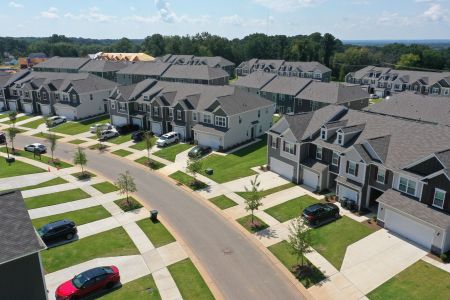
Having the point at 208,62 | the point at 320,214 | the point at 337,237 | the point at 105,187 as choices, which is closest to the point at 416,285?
the point at 337,237

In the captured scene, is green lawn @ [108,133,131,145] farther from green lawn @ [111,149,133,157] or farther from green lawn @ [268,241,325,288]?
green lawn @ [268,241,325,288]

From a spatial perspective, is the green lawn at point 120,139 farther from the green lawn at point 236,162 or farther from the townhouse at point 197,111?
the green lawn at point 236,162

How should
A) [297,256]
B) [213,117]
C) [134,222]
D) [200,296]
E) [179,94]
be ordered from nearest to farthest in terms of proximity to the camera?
[200,296]
[297,256]
[134,222]
[213,117]
[179,94]

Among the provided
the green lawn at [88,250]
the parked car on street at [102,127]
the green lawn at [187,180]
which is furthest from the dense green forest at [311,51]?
the green lawn at [88,250]

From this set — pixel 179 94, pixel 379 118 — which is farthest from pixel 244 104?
pixel 379 118

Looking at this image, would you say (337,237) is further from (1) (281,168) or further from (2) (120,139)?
(2) (120,139)

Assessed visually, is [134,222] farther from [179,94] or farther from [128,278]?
[179,94]

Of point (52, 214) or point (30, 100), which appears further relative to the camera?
point (30, 100)
